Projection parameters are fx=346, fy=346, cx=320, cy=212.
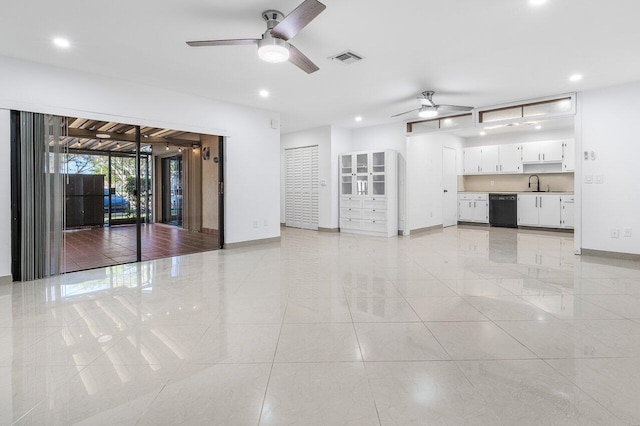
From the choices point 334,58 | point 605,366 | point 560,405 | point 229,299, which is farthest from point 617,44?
point 229,299

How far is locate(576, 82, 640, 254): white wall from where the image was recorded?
4.91 meters

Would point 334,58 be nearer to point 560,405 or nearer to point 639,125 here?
point 560,405

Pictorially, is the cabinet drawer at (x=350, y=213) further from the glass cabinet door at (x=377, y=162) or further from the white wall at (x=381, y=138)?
the white wall at (x=381, y=138)

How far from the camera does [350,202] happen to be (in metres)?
8.02

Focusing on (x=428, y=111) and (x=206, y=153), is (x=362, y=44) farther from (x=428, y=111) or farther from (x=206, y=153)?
(x=206, y=153)

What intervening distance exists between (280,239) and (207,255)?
173 centimetres

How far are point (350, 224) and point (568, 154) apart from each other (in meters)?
5.37

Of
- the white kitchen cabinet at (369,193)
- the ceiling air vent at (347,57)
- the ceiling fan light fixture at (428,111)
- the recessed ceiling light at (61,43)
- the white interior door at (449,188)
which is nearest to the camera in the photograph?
the recessed ceiling light at (61,43)

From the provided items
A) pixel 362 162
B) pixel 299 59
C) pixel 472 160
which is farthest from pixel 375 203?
pixel 299 59

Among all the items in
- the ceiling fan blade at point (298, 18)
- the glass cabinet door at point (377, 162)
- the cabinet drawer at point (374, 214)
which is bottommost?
the cabinet drawer at point (374, 214)

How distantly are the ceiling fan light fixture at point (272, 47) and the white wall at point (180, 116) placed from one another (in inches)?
105

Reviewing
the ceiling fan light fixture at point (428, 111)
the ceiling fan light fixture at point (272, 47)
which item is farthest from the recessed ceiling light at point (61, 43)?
the ceiling fan light fixture at point (428, 111)

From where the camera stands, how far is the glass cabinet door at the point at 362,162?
7696mm

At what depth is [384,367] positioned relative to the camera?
193cm
